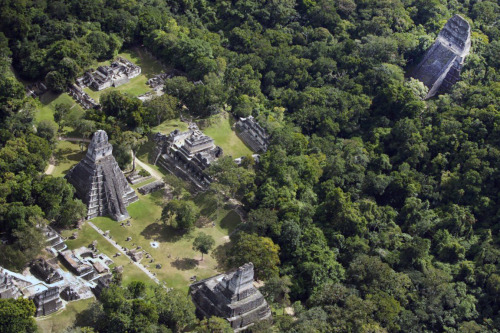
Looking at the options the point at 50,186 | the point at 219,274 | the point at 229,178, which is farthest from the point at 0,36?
the point at 219,274

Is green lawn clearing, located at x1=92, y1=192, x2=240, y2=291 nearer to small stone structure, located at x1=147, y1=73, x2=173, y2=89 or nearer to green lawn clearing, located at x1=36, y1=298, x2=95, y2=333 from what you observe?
green lawn clearing, located at x1=36, y1=298, x2=95, y2=333

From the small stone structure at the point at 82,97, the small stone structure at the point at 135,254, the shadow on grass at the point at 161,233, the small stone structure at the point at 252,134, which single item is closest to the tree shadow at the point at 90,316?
the small stone structure at the point at 135,254

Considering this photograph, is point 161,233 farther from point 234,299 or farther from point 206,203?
point 234,299

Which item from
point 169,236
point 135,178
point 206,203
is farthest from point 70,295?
point 206,203

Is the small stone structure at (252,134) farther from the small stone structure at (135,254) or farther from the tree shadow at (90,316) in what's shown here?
the tree shadow at (90,316)

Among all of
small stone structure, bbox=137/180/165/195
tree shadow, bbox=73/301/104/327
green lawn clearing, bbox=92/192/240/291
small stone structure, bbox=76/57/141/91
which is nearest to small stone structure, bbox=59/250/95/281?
tree shadow, bbox=73/301/104/327

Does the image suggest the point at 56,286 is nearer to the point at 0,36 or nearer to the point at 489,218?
the point at 0,36
